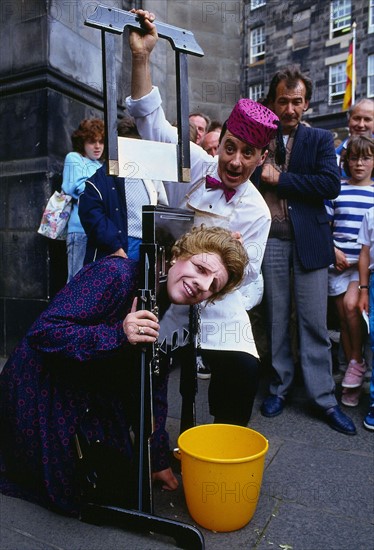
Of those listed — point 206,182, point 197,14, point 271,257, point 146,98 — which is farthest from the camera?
point 197,14

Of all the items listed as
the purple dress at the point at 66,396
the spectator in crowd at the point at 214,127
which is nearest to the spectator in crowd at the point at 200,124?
the spectator in crowd at the point at 214,127

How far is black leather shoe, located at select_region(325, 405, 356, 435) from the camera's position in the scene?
2619 millimetres

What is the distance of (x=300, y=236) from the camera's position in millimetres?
2814

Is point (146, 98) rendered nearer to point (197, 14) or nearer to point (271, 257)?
point (271, 257)

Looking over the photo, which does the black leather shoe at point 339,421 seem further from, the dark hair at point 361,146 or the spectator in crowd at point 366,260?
the dark hair at point 361,146

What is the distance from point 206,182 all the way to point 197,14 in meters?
3.65

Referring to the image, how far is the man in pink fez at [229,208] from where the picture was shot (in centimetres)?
201

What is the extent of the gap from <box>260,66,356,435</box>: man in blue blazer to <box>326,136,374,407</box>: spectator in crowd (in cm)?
40

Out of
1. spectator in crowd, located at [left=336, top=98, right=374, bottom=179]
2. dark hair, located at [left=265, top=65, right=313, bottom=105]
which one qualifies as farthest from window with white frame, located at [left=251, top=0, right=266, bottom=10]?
spectator in crowd, located at [left=336, top=98, right=374, bottom=179]

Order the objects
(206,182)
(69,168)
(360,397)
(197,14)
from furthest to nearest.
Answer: (197,14) < (69,168) < (360,397) < (206,182)

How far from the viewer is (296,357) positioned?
11.6ft

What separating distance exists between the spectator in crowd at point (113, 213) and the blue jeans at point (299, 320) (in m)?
0.86

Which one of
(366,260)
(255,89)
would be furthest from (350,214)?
(255,89)


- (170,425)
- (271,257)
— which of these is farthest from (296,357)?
(170,425)
